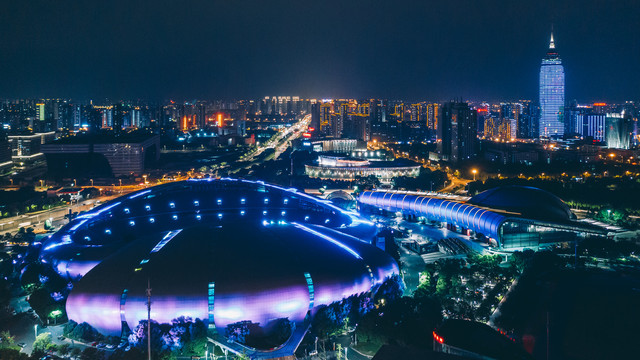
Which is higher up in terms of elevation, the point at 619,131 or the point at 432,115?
the point at 432,115

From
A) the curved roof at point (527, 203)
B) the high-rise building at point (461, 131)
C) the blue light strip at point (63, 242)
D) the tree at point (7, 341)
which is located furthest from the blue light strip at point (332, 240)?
the high-rise building at point (461, 131)

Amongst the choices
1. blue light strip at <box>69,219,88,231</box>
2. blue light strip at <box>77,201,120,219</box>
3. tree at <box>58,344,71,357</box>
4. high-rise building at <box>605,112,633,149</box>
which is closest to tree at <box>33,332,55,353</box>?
tree at <box>58,344,71,357</box>

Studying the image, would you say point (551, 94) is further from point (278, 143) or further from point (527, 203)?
point (527, 203)

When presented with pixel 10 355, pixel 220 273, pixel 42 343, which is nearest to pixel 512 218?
pixel 220 273

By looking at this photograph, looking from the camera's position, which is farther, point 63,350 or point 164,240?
point 164,240

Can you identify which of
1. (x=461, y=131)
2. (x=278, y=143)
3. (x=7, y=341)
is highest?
(x=461, y=131)

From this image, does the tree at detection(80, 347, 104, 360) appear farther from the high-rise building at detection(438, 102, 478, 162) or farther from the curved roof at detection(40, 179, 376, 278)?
the high-rise building at detection(438, 102, 478, 162)

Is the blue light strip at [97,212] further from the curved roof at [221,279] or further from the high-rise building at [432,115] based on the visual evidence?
A: the high-rise building at [432,115]
